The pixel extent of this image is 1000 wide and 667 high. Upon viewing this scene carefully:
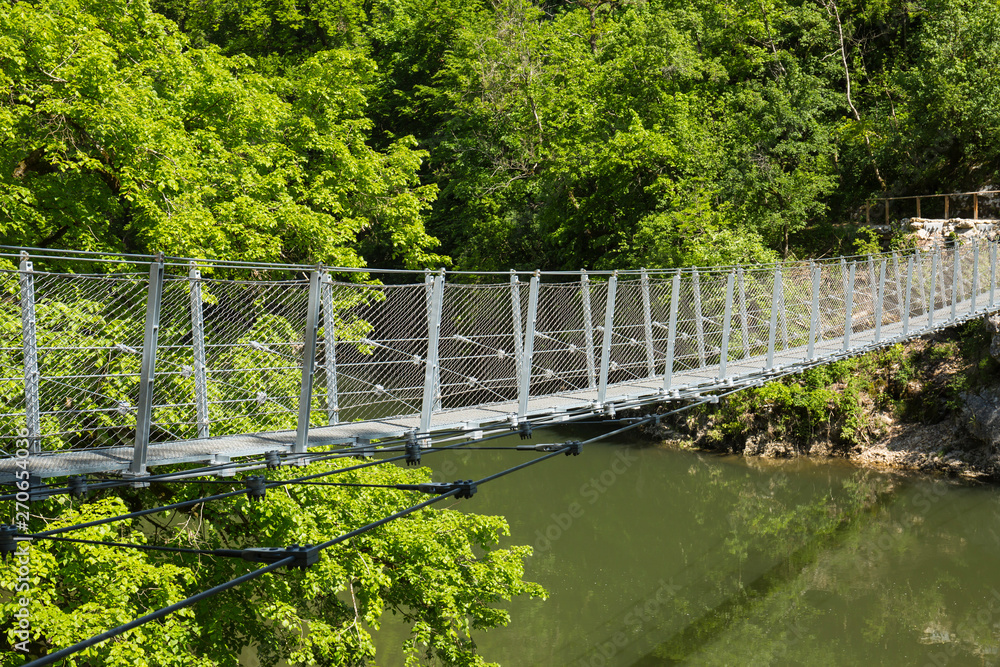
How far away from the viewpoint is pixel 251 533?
6727mm

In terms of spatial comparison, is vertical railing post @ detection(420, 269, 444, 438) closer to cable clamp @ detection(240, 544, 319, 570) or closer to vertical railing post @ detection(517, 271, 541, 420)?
vertical railing post @ detection(517, 271, 541, 420)

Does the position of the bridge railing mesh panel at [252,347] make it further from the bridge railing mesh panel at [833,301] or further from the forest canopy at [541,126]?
the bridge railing mesh panel at [833,301]

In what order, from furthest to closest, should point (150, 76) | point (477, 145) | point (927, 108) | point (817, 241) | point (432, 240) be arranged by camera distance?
point (477, 145) < point (817, 241) < point (927, 108) < point (432, 240) < point (150, 76)

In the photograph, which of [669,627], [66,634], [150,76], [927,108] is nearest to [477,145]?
[927,108]

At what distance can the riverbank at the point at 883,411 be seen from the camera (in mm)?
13156

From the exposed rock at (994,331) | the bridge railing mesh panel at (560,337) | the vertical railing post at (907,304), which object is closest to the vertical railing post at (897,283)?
the vertical railing post at (907,304)

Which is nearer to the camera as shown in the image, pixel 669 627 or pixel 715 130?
pixel 669 627

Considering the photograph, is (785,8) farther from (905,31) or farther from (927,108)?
(927,108)

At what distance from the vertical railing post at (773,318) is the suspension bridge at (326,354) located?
0.05 ft

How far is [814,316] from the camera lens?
8.02 m

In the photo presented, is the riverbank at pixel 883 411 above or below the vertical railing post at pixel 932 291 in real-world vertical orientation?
below

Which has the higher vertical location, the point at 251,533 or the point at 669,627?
the point at 251,533

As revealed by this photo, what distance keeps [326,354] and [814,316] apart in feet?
17.1

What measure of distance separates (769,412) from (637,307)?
8.80 metres
